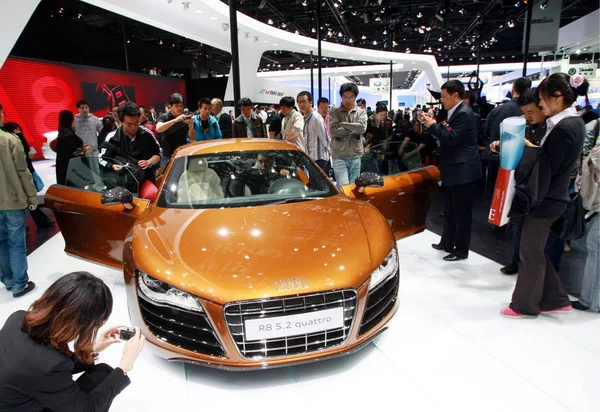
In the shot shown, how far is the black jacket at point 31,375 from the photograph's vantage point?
120 centimetres

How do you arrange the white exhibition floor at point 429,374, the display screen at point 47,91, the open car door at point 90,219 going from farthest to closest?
the display screen at point 47,91, the open car door at point 90,219, the white exhibition floor at point 429,374

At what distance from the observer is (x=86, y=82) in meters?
12.4

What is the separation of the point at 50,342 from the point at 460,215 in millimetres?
3386

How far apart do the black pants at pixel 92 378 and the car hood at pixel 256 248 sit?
0.45 metres

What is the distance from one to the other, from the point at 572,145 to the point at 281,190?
1774 millimetres

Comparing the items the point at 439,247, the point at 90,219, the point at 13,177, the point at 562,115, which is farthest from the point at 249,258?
the point at 439,247

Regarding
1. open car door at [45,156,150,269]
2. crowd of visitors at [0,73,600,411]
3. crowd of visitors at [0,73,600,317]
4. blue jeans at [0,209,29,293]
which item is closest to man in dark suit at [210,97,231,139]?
crowd of visitors at [0,73,600,317]

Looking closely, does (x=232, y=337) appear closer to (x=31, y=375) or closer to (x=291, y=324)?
(x=291, y=324)

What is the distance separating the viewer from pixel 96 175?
3.47 meters

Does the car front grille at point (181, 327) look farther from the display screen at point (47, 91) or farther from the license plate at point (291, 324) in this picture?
the display screen at point (47, 91)

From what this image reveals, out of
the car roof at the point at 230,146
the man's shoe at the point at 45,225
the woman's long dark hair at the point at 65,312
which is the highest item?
the car roof at the point at 230,146

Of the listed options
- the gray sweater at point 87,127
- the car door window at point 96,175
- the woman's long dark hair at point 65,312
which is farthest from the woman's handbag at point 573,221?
the gray sweater at point 87,127

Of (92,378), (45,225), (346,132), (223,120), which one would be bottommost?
(45,225)

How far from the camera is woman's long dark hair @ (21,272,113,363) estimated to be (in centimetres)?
122
